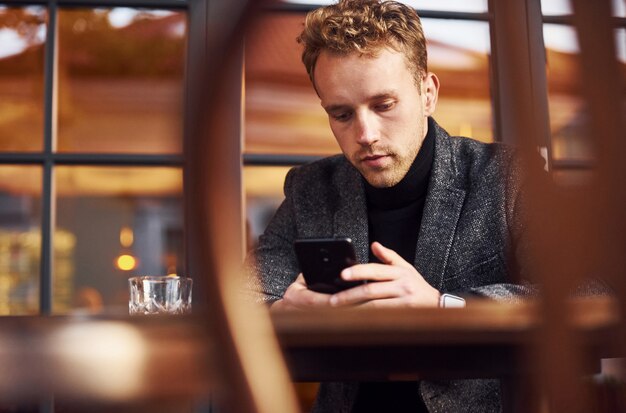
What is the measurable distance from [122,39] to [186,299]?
1.55 m

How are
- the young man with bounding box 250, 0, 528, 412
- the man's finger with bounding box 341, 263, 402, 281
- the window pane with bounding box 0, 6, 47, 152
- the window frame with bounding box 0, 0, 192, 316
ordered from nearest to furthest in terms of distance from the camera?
1. the man's finger with bounding box 341, 263, 402, 281
2. the young man with bounding box 250, 0, 528, 412
3. the window frame with bounding box 0, 0, 192, 316
4. the window pane with bounding box 0, 6, 47, 152

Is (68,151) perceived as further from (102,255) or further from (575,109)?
(575,109)

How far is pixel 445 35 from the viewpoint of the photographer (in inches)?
107

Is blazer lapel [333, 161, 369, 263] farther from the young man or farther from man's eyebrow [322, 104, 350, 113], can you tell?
man's eyebrow [322, 104, 350, 113]

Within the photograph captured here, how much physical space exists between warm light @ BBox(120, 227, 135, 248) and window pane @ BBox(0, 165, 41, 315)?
33 centimetres

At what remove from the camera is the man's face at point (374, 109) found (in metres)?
1.69

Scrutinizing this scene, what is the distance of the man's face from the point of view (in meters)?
1.69

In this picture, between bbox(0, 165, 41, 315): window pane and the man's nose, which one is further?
bbox(0, 165, 41, 315): window pane

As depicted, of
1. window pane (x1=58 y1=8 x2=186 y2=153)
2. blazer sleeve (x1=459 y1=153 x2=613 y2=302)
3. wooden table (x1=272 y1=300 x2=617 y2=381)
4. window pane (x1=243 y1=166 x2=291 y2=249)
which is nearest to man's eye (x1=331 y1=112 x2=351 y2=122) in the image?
blazer sleeve (x1=459 y1=153 x2=613 y2=302)

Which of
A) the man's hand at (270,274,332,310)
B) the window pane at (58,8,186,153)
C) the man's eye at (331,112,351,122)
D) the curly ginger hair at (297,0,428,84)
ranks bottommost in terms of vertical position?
the man's hand at (270,274,332,310)

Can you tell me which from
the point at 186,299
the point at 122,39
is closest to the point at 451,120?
the point at 122,39

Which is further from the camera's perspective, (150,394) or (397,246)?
(397,246)

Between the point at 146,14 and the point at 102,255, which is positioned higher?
the point at 146,14

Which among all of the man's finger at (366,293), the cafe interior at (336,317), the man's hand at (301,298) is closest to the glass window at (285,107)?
the man's hand at (301,298)
